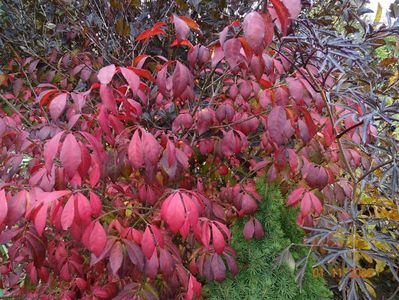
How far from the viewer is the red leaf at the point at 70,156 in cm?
98

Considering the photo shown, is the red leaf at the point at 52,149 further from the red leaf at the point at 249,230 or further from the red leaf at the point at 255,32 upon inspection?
the red leaf at the point at 249,230

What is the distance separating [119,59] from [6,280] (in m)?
1.27

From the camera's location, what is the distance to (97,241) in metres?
1.12

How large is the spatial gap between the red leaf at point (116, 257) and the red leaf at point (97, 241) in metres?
0.05

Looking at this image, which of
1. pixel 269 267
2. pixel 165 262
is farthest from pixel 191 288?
pixel 269 267

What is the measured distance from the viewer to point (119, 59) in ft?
7.48

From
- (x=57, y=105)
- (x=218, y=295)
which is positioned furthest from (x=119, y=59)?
(x=218, y=295)

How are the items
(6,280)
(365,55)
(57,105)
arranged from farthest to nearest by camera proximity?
(6,280) → (365,55) → (57,105)

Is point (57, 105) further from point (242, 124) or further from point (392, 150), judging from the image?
point (392, 150)

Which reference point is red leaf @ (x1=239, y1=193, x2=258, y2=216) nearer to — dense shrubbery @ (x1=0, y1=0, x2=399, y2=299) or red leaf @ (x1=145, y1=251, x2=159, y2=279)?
dense shrubbery @ (x1=0, y1=0, x2=399, y2=299)

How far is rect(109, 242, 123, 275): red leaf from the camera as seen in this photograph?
114 cm

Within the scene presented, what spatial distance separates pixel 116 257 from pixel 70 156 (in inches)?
13.8

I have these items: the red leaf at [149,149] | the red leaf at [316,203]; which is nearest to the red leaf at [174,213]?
the red leaf at [149,149]

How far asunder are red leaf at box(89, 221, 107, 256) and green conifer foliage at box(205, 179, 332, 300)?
0.61 m
